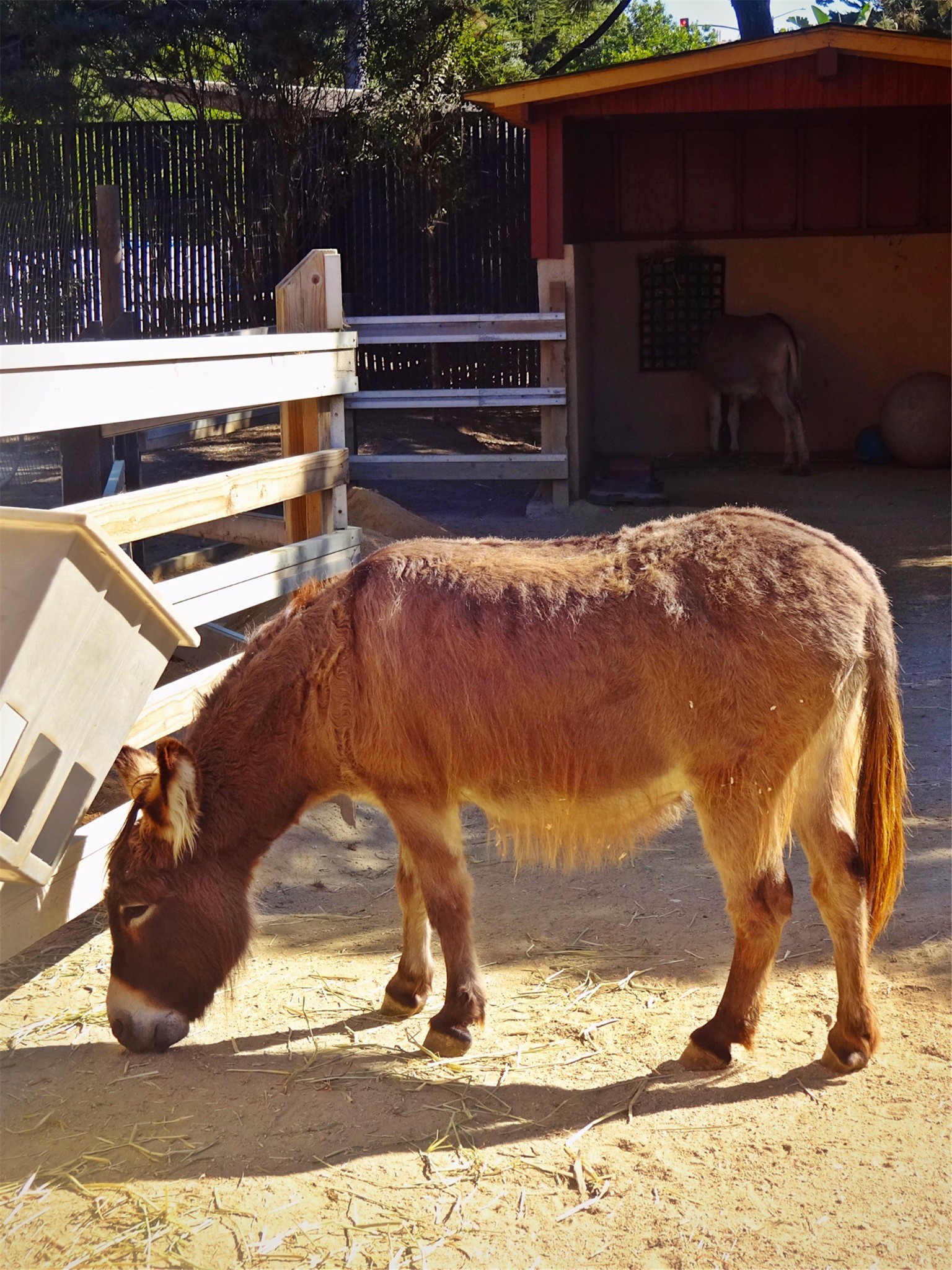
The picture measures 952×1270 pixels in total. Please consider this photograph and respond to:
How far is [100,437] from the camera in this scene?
5.76 metres

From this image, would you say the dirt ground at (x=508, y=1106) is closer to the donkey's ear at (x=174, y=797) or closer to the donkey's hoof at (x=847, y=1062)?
the donkey's hoof at (x=847, y=1062)

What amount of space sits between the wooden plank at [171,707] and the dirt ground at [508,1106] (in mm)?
795

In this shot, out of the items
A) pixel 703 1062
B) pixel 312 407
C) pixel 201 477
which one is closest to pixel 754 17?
pixel 312 407

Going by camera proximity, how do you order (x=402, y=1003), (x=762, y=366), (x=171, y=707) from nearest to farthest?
(x=402, y=1003) → (x=171, y=707) → (x=762, y=366)

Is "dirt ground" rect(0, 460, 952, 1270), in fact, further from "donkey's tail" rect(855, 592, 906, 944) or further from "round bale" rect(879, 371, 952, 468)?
"round bale" rect(879, 371, 952, 468)

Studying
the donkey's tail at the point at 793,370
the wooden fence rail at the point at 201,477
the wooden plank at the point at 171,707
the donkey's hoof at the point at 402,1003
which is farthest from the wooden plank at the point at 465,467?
the donkey's hoof at the point at 402,1003

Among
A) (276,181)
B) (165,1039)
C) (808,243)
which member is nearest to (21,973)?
(165,1039)

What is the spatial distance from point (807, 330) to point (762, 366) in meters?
1.51

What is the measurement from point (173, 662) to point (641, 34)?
2896cm

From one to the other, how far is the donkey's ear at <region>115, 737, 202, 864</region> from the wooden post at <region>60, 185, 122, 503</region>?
3.64ft

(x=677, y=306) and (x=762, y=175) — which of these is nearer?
(x=762, y=175)

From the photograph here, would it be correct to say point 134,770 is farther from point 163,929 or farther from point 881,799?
point 881,799

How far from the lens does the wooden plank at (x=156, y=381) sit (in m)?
3.20

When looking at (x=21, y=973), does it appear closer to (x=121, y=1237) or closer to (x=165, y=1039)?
(x=165, y=1039)
